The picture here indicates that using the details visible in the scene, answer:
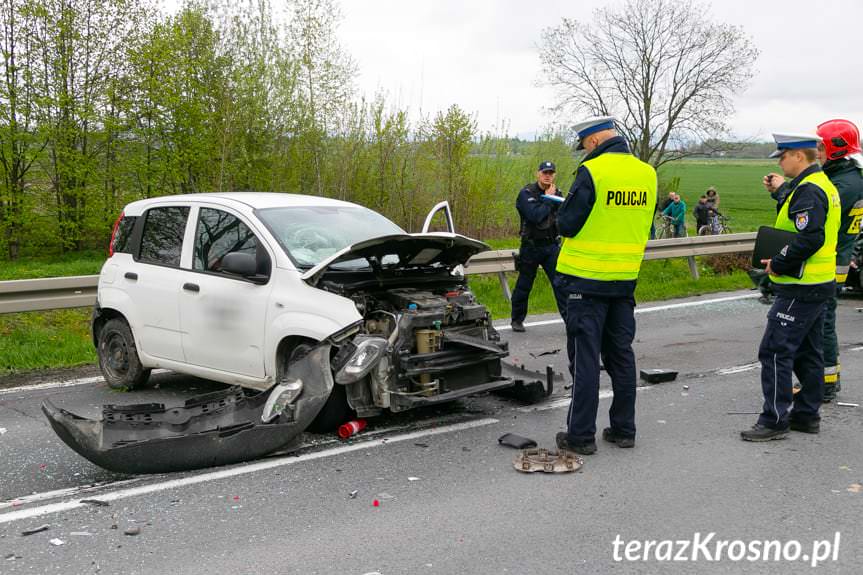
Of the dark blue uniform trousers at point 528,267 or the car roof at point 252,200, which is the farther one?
the dark blue uniform trousers at point 528,267

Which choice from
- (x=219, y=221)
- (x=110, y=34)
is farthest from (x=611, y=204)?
(x=110, y=34)

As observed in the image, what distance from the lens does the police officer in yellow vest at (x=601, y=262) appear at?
5090 millimetres

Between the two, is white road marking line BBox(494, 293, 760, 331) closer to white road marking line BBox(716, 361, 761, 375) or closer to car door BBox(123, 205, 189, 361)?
white road marking line BBox(716, 361, 761, 375)

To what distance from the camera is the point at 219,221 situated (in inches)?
257

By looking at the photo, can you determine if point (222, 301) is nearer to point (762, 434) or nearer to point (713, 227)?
point (762, 434)

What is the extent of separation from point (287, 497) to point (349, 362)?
111 centimetres

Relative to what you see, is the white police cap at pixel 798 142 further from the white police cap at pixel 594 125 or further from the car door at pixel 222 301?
the car door at pixel 222 301

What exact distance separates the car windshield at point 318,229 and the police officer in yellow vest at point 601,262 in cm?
170

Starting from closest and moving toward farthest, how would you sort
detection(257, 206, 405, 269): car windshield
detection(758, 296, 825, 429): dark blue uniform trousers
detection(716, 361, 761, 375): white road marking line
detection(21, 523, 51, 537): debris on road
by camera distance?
detection(21, 523, 51, 537): debris on road, detection(758, 296, 825, 429): dark blue uniform trousers, detection(257, 206, 405, 269): car windshield, detection(716, 361, 761, 375): white road marking line

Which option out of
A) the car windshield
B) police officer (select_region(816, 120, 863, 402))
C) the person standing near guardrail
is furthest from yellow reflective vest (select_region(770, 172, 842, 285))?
the person standing near guardrail

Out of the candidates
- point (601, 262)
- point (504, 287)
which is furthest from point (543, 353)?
point (504, 287)

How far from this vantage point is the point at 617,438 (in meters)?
5.43

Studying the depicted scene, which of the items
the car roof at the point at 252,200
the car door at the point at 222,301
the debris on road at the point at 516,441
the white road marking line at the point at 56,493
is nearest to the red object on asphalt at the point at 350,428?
the car door at the point at 222,301

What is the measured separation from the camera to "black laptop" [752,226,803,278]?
5.50 meters
